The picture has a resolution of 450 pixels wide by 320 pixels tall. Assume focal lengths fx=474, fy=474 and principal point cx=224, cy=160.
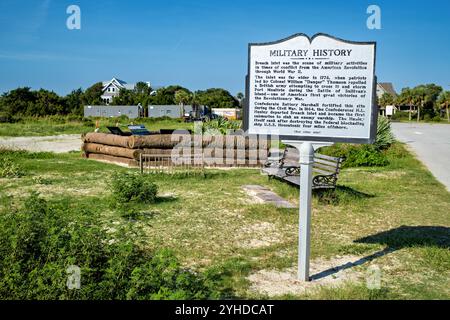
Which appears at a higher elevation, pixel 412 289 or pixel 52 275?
pixel 52 275

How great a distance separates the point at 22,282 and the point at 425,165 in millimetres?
13755

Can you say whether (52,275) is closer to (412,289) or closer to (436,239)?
(412,289)

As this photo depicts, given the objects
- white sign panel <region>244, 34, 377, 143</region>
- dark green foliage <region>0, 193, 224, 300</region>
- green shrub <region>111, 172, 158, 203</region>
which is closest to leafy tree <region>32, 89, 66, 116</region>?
green shrub <region>111, 172, 158, 203</region>

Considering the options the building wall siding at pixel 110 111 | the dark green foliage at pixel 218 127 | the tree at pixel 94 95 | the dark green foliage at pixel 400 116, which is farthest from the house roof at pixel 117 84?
Answer: the dark green foliage at pixel 218 127

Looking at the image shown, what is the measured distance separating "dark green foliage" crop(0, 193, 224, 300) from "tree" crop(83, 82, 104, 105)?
82442 millimetres

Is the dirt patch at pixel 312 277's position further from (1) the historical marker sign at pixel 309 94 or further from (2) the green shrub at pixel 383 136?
(2) the green shrub at pixel 383 136

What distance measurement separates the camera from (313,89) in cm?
525

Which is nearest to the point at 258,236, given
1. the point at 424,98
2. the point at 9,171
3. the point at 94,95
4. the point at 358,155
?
the point at 9,171

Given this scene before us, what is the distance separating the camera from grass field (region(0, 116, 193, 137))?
109ft

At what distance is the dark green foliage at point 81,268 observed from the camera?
13.2ft

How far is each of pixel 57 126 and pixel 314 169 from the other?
3348 cm

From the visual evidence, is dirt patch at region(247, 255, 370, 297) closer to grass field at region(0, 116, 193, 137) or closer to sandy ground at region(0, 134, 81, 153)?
sandy ground at region(0, 134, 81, 153)

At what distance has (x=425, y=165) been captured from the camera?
15.2 meters
